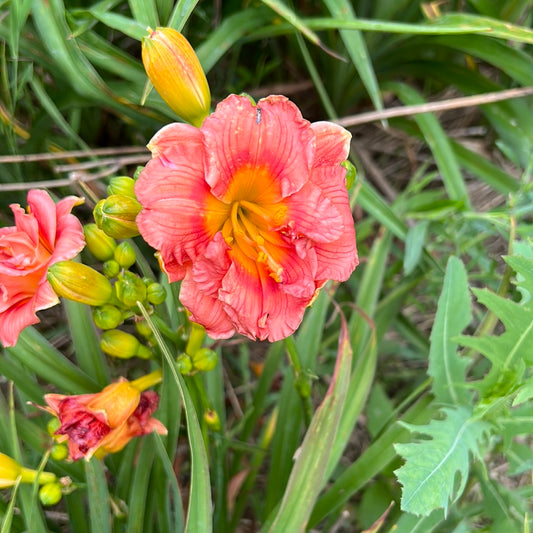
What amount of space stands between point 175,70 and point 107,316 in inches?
14.1

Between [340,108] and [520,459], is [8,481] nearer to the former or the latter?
[520,459]

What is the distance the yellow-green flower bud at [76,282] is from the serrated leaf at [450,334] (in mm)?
598

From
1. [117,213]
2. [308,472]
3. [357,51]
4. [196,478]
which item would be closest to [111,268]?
[117,213]

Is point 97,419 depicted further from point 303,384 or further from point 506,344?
point 506,344

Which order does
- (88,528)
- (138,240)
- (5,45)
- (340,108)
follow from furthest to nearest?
1. (340,108)
2. (138,240)
3. (5,45)
4. (88,528)

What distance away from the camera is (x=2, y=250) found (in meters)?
0.87

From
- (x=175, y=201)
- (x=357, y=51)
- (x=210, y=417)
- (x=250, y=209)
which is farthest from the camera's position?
(x=357, y=51)

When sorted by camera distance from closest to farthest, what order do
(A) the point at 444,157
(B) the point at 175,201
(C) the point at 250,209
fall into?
1. (B) the point at 175,201
2. (C) the point at 250,209
3. (A) the point at 444,157

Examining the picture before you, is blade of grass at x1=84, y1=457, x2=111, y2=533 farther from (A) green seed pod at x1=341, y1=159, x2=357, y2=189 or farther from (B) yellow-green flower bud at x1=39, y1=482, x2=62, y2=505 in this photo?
(A) green seed pod at x1=341, y1=159, x2=357, y2=189

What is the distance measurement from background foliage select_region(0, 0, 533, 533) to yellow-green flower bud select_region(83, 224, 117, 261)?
163mm

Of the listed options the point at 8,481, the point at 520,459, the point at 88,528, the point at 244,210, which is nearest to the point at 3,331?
the point at 8,481


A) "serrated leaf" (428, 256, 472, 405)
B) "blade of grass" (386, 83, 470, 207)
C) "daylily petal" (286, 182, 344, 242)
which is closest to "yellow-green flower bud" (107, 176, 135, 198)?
"daylily petal" (286, 182, 344, 242)

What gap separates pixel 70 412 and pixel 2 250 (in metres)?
0.25

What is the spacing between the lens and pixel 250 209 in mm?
857
